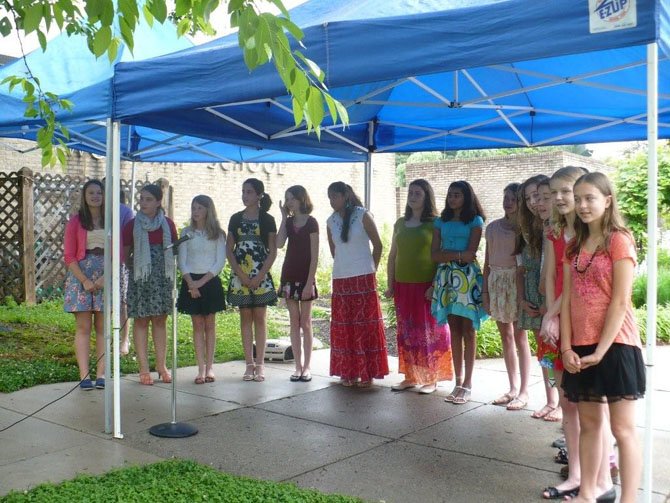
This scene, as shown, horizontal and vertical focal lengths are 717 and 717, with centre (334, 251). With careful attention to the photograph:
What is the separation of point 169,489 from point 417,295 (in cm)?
282

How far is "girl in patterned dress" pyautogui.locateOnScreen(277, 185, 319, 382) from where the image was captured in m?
6.29

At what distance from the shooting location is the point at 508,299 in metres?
5.27

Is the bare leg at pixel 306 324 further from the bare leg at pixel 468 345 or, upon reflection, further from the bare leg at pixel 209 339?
the bare leg at pixel 468 345

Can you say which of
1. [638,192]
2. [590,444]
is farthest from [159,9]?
[638,192]

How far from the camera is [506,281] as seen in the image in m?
5.28

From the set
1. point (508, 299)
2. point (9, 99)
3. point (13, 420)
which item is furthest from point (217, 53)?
point (13, 420)

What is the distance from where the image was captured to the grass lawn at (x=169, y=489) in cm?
360

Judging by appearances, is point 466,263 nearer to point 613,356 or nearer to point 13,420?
point 613,356

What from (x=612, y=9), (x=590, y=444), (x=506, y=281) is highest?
(x=612, y=9)

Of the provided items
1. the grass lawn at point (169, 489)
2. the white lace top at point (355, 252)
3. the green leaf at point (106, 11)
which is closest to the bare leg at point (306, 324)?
the white lace top at point (355, 252)

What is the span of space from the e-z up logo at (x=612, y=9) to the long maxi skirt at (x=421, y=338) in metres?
3.10

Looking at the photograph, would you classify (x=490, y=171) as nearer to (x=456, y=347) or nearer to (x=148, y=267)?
(x=456, y=347)

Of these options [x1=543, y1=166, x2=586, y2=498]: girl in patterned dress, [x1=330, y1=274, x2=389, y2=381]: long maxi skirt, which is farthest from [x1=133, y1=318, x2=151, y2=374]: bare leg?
[x1=543, y1=166, x2=586, y2=498]: girl in patterned dress

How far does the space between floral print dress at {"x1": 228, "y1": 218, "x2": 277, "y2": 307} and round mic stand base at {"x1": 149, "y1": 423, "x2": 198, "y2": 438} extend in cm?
158
